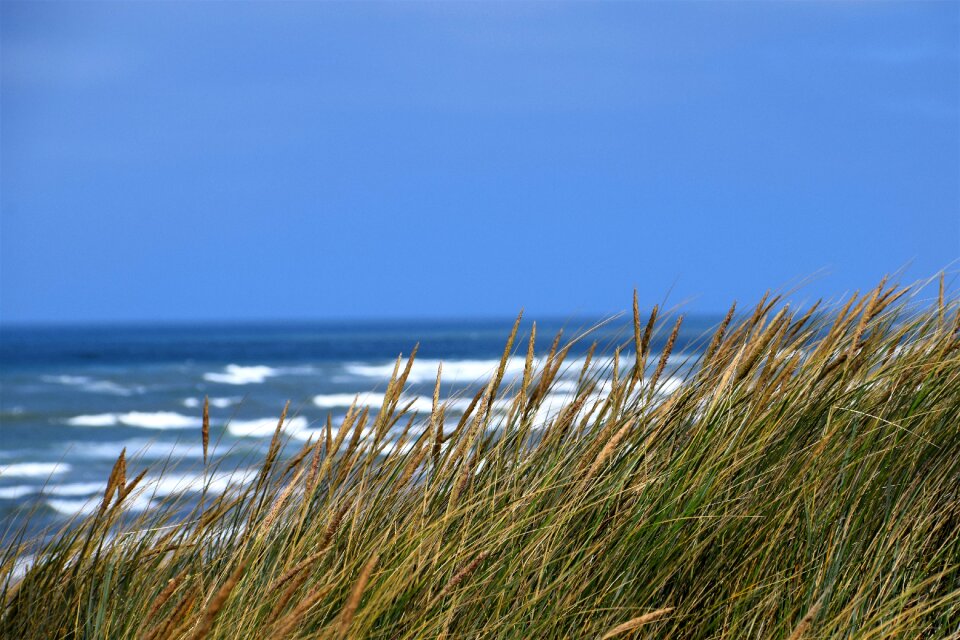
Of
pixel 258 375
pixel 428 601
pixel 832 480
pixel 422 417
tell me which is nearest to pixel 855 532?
pixel 832 480

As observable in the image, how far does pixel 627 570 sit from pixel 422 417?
1119 mm

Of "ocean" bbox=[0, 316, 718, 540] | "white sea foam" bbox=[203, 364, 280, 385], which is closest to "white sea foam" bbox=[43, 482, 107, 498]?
"ocean" bbox=[0, 316, 718, 540]

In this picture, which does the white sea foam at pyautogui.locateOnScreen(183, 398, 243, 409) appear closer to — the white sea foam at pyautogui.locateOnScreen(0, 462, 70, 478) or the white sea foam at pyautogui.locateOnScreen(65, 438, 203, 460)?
the white sea foam at pyautogui.locateOnScreen(65, 438, 203, 460)

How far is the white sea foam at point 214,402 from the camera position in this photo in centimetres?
2280

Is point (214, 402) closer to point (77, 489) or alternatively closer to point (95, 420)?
point (95, 420)

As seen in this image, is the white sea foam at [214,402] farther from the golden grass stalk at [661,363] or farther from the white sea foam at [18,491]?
the golden grass stalk at [661,363]

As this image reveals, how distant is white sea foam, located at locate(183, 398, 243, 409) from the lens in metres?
22.8

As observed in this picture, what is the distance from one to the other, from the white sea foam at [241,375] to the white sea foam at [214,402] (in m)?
6.36

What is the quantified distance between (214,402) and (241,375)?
12.3 metres

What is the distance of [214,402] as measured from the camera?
23734 millimetres

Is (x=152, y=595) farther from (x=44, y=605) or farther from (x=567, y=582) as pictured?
(x=567, y=582)

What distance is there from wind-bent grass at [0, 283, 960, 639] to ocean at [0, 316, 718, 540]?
6.9 inches

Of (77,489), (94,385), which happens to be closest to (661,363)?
(77,489)

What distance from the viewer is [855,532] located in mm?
1804
